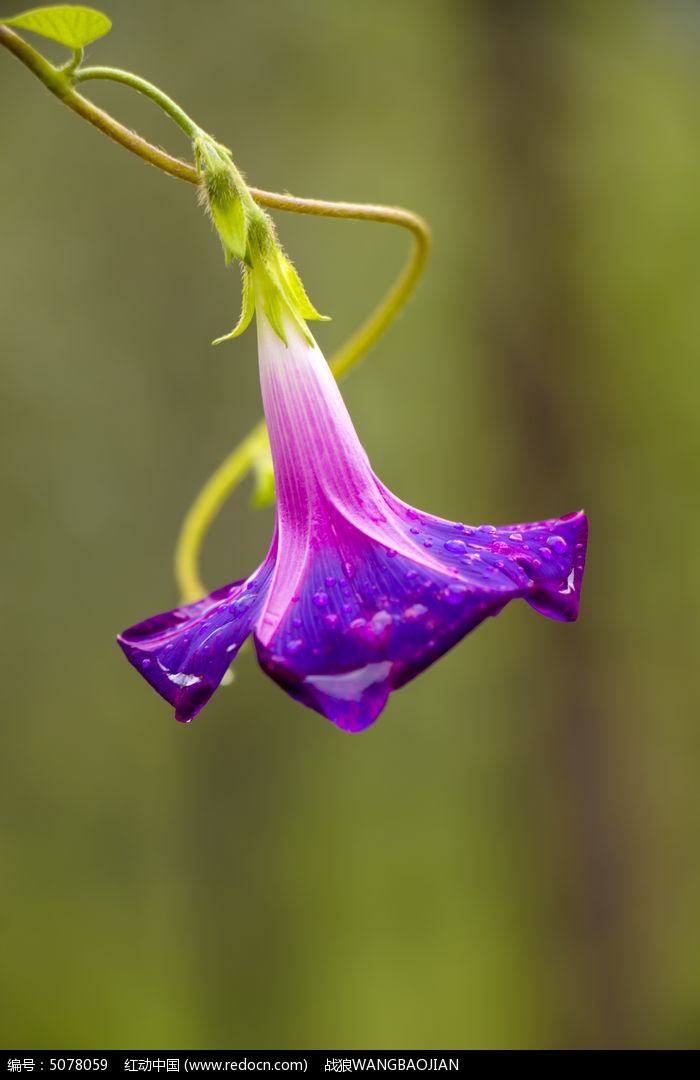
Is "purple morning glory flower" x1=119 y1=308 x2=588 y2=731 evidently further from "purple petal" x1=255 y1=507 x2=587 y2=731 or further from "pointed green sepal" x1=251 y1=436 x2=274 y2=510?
"pointed green sepal" x1=251 y1=436 x2=274 y2=510

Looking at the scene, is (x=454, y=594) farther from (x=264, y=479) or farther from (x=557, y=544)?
(x=264, y=479)

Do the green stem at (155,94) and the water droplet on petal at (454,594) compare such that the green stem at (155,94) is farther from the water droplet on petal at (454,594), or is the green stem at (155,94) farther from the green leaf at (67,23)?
the water droplet on petal at (454,594)

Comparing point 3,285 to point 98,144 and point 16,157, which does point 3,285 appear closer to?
point 16,157

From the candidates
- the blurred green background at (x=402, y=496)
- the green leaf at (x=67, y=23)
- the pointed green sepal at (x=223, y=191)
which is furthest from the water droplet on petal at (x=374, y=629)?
the blurred green background at (x=402, y=496)

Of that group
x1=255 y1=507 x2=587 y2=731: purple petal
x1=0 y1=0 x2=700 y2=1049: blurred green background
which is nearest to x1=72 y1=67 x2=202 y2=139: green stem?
x1=255 y1=507 x2=587 y2=731: purple petal

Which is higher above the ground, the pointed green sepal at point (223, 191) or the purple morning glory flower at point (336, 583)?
the pointed green sepal at point (223, 191)
